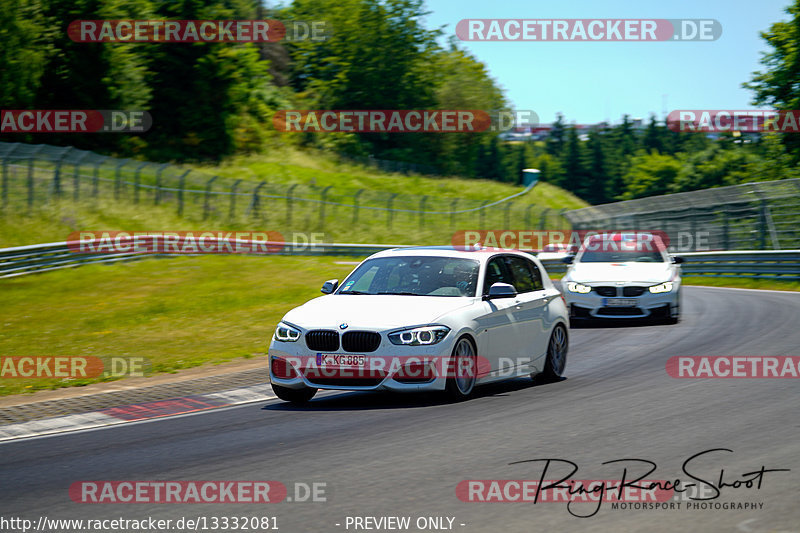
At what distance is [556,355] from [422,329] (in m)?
2.96

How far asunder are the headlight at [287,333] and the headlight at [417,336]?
101 cm

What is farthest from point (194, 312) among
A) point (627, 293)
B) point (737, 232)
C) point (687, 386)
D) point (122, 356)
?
point (737, 232)

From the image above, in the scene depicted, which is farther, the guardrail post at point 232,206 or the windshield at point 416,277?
the guardrail post at point 232,206

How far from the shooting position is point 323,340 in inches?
386

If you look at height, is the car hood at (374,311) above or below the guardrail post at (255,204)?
below

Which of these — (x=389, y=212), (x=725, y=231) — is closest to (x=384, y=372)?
(x=725, y=231)

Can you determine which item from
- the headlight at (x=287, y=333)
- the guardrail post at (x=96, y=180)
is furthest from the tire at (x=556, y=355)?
the guardrail post at (x=96, y=180)

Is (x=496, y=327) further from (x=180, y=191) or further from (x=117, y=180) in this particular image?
(x=180, y=191)

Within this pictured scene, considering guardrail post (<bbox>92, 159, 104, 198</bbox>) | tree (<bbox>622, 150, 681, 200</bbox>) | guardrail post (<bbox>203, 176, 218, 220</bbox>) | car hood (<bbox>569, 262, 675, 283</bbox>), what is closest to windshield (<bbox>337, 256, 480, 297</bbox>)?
car hood (<bbox>569, 262, 675, 283</bbox>)

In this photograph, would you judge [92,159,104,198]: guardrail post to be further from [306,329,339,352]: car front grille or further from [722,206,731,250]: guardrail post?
[306,329,339,352]: car front grille

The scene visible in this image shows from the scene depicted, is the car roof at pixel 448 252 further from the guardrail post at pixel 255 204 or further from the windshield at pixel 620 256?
the guardrail post at pixel 255 204

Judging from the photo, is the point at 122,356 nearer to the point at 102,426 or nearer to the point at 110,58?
the point at 102,426

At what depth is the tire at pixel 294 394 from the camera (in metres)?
10.2

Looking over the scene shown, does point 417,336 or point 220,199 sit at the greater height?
point 220,199
